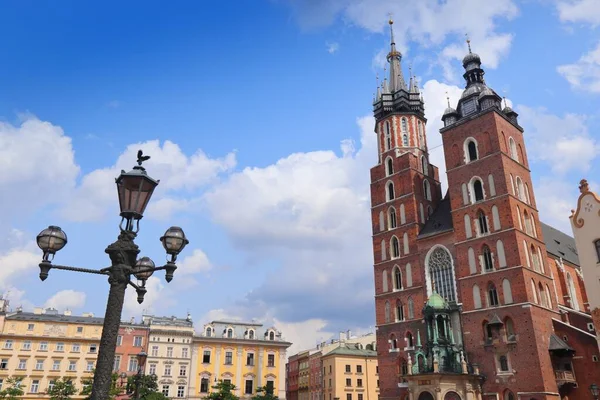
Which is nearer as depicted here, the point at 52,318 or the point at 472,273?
the point at 472,273

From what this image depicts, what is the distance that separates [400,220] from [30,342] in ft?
144

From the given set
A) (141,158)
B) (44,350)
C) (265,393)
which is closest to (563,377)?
(265,393)

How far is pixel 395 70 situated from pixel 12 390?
Result: 172 feet

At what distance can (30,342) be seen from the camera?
5656 cm

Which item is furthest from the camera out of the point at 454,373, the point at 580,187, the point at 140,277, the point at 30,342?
the point at 30,342

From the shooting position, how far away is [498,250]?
39062mm

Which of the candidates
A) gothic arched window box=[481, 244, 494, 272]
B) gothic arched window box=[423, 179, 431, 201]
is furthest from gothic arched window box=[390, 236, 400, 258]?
gothic arched window box=[481, 244, 494, 272]

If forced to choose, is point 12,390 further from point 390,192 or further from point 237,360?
point 390,192

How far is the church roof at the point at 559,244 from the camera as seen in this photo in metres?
48.1

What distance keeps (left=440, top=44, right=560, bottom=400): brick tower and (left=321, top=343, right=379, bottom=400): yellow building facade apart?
32152mm

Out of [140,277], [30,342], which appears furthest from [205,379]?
[140,277]

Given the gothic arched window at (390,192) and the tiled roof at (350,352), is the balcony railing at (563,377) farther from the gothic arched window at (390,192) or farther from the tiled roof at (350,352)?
the tiled roof at (350,352)

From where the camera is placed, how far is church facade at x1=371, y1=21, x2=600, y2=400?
35938 millimetres

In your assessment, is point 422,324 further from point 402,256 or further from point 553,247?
point 553,247
